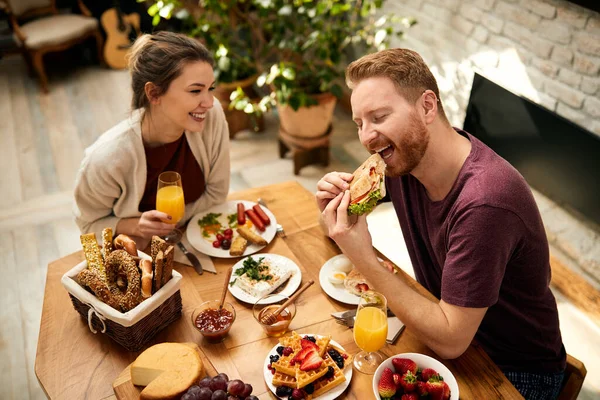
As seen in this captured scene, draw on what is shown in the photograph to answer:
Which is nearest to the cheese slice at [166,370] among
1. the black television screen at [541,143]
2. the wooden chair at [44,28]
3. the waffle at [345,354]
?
the waffle at [345,354]

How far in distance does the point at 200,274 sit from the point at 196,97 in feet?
2.27

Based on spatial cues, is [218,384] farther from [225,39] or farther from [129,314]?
[225,39]

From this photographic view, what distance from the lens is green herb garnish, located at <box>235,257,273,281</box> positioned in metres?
1.86

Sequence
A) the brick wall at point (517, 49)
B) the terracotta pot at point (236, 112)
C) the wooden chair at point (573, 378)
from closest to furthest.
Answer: the wooden chair at point (573, 378) < the brick wall at point (517, 49) < the terracotta pot at point (236, 112)

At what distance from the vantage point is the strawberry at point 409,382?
1440 mm

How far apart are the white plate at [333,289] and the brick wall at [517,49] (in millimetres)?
1801

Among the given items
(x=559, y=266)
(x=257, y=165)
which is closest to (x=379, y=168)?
(x=559, y=266)

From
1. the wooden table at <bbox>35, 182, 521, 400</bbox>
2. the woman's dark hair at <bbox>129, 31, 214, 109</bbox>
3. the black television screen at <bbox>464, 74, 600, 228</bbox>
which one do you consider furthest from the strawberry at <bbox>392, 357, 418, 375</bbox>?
the black television screen at <bbox>464, 74, 600, 228</bbox>

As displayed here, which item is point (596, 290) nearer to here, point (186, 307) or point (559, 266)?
point (559, 266)

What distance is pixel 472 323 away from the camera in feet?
5.06

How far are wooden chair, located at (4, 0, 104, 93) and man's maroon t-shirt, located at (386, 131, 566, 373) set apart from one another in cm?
446

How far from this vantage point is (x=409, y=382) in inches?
56.8

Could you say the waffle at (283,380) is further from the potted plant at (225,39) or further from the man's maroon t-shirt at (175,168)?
the potted plant at (225,39)

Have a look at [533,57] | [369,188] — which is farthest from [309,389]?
[533,57]
